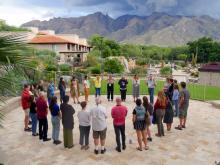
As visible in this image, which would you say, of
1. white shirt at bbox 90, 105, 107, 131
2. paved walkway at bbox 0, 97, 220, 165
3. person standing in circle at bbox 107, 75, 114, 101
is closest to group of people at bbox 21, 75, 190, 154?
white shirt at bbox 90, 105, 107, 131

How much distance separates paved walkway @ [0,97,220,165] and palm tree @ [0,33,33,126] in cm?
411

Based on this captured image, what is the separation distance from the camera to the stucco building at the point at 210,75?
32031mm

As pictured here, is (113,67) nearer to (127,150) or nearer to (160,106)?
(160,106)

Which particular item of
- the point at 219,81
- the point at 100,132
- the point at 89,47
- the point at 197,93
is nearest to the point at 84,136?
the point at 100,132

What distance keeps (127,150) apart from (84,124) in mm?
1460

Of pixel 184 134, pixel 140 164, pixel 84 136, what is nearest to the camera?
pixel 140 164

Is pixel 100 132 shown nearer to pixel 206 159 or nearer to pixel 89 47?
pixel 206 159

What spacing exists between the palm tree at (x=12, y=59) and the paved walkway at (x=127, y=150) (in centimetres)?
411

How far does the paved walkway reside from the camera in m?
8.49

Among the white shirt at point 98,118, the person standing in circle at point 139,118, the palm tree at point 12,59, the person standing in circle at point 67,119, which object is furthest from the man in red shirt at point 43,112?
the palm tree at point 12,59

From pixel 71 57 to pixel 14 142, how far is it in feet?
141

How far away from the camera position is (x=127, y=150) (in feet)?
30.3

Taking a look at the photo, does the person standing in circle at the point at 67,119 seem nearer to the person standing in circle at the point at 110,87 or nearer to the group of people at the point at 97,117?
the group of people at the point at 97,117

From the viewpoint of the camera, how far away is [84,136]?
944cm
